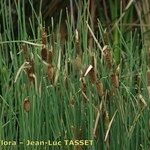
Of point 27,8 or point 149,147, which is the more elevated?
point 27,8

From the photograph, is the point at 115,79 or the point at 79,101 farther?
the point at 79,101

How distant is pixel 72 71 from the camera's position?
1555 mm

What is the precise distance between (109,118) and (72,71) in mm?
171

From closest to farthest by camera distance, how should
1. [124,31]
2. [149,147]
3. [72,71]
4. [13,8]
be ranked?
[149,147]
[72,71]
[124,31]
[13,8]

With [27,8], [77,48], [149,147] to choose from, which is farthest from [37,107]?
[27,8]

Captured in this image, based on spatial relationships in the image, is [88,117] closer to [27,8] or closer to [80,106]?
[80,106]

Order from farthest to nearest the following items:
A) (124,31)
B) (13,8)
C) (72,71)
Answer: (13,8) < (124,31) < (72,71)

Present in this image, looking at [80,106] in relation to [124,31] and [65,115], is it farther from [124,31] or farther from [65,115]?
[124,31]

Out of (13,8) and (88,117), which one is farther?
(13,8)

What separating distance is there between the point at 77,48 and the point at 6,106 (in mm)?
284

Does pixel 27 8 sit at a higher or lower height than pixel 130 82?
higher

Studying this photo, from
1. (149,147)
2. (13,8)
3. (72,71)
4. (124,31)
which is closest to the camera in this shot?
(149,147)

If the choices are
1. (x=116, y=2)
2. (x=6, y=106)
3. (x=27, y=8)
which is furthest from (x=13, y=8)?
(x=6, y=106)

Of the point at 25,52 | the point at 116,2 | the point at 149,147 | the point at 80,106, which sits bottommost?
the point at 149,147
